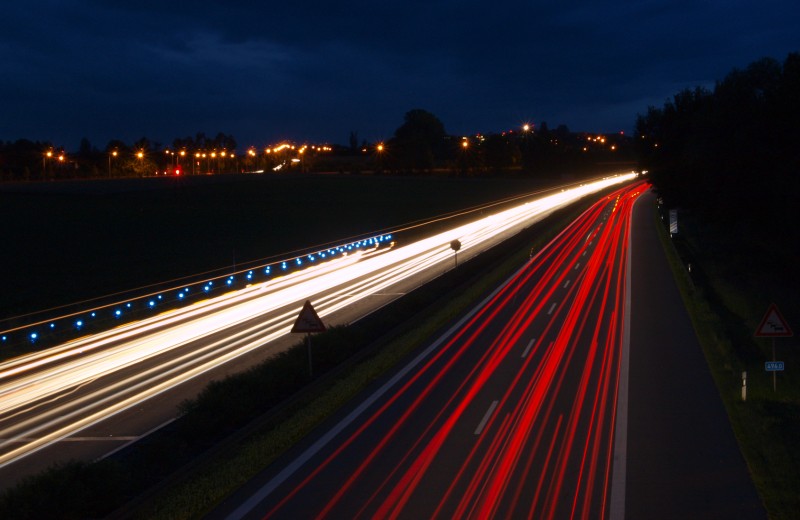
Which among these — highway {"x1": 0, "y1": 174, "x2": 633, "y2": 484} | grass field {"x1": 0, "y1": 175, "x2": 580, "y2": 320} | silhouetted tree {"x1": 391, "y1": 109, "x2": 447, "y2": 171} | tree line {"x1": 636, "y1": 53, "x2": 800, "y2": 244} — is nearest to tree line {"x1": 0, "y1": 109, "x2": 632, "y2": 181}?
silhouetted tree {"x1": 391, "y1": 109, "x2": 447, "y2": 171}

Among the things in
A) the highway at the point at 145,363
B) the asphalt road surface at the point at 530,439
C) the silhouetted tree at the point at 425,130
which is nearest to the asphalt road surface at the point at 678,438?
the asphalt road surface at the point at 530,439

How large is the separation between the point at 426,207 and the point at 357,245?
30.2 metres

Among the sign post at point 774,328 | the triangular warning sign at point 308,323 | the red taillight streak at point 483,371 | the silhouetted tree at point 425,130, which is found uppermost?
the silhouetted tree at point 425,130

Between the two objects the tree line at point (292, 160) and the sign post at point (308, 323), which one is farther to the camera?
the tree line at point (292, 160)

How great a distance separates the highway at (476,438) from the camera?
964 centimetres

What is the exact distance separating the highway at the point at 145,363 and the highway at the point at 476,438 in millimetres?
2279

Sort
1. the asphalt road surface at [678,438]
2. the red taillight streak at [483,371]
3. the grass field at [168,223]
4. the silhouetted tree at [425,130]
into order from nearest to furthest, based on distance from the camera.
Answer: the asphalt road surface at [678,438], the red taillight streak at [483,371], the grass field at [168,223], the silhouetted tree at [425,130]

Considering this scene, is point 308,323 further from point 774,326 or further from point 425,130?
point 425,130

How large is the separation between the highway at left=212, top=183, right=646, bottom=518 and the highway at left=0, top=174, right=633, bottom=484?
7.48ft

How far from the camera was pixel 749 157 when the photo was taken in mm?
47312

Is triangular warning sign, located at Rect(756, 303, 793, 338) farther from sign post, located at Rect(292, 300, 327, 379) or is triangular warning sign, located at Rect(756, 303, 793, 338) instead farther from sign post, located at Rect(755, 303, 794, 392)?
sign post, located at Rect(292, 300, 327, 379)

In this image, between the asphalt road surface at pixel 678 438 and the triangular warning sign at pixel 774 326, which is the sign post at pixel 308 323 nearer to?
the asphalt road surface at pixel 678 438

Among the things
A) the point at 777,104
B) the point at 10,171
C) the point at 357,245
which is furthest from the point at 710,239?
the point at 10,171

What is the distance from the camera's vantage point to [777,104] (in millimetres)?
44969
